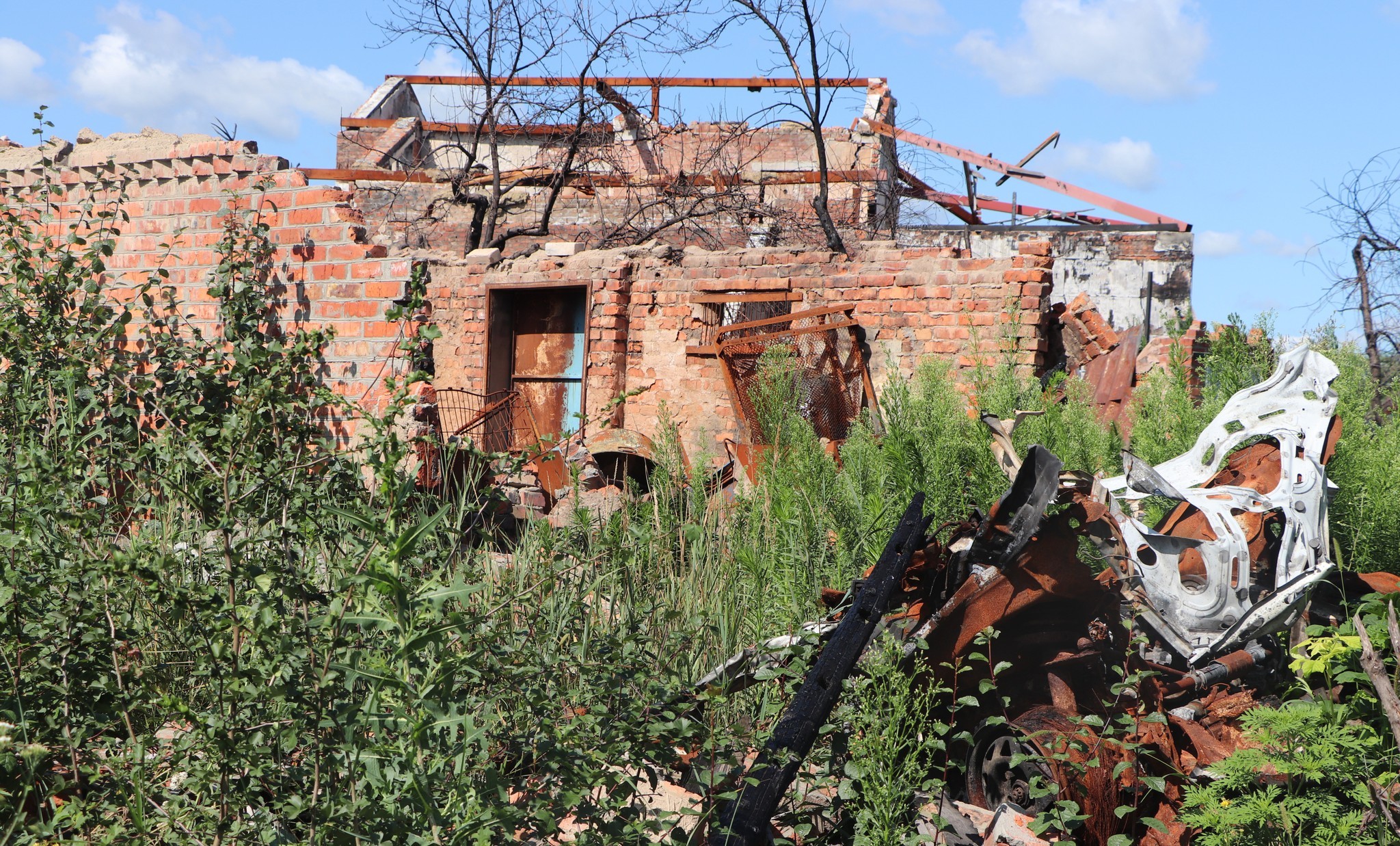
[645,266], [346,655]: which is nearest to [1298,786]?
[346,655]

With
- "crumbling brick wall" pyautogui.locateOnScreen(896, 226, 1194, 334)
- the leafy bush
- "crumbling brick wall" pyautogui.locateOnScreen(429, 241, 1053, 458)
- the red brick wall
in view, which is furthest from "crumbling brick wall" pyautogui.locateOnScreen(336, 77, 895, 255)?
the leafy bush

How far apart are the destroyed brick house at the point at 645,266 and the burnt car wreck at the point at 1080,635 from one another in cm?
100

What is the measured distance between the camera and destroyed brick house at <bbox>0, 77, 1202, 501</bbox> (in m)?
5.53

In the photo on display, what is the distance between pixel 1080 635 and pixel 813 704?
3.96ft

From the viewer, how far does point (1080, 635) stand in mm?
3314

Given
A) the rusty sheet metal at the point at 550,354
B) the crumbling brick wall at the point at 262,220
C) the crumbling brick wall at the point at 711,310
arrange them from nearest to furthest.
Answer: the crumbling brick wall at the point at 262,220
the crumbling brick wall at the point at 711,310
the rusty sheet metal at the point at 550,354

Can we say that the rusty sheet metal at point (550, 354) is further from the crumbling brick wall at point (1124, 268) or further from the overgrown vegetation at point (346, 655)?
the crumbling brick wall at point (1124, 268)

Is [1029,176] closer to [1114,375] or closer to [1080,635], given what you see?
[1114,375]

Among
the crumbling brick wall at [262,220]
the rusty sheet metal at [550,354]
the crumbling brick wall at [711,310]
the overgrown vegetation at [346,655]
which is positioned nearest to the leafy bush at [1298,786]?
the overgrown vegetation at [346,655]

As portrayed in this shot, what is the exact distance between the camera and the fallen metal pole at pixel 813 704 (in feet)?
7.91

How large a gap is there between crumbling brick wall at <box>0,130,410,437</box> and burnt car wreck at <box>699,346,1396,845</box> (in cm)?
312

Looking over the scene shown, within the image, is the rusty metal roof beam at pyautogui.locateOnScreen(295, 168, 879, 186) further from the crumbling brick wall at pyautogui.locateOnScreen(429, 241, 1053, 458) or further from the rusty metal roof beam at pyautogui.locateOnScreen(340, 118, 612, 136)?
the crumbling brick wall at pyautogui.locateOnScreen(429, 241, 1053, 458)

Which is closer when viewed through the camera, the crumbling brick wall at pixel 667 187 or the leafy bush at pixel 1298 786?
the leafy bush at pixel 1298 786

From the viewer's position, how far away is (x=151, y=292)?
579 cm
